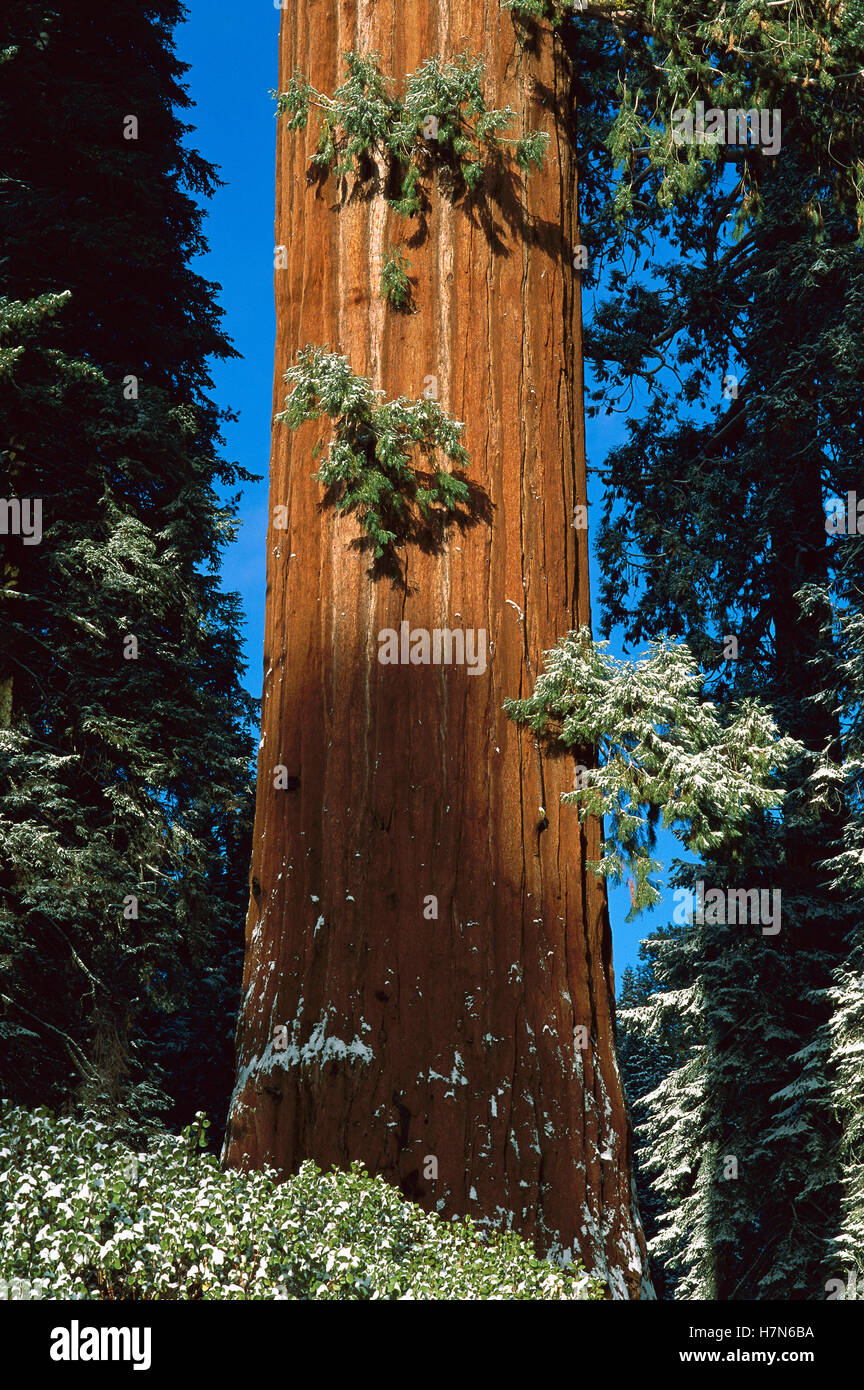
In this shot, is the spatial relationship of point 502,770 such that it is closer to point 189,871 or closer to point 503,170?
point 503,170

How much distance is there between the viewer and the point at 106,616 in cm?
1186

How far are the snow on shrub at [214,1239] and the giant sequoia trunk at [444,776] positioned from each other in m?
0.52

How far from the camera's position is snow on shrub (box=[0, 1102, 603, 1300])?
2920mm

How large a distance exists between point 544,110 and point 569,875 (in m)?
3.11

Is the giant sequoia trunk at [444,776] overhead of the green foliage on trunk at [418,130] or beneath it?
beneath

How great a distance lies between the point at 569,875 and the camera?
14.6 feet

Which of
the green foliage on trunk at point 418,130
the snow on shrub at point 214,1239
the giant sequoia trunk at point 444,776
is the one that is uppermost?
the green foliage on trunk at point 418,130

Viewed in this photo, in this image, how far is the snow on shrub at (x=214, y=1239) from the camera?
292 centimetres

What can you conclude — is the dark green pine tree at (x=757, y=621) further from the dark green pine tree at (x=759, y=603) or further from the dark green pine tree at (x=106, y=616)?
the dark green pine tree at (x=106, y=616)

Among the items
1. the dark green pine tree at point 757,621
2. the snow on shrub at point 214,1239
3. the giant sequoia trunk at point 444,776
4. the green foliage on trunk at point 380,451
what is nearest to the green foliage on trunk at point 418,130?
the giant sequoia trunk at point 444,776

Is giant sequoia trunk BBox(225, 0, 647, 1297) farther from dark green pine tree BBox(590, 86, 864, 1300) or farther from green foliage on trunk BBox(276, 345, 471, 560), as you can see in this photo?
dark green pine tree BBox(590, 86, 864, 1300)

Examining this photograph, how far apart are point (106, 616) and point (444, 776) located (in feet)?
26.9

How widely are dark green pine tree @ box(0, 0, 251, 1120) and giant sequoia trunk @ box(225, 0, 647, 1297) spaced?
21.0 ft

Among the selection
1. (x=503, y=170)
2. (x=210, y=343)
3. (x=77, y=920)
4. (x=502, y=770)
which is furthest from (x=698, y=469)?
(x=502, y=770)
